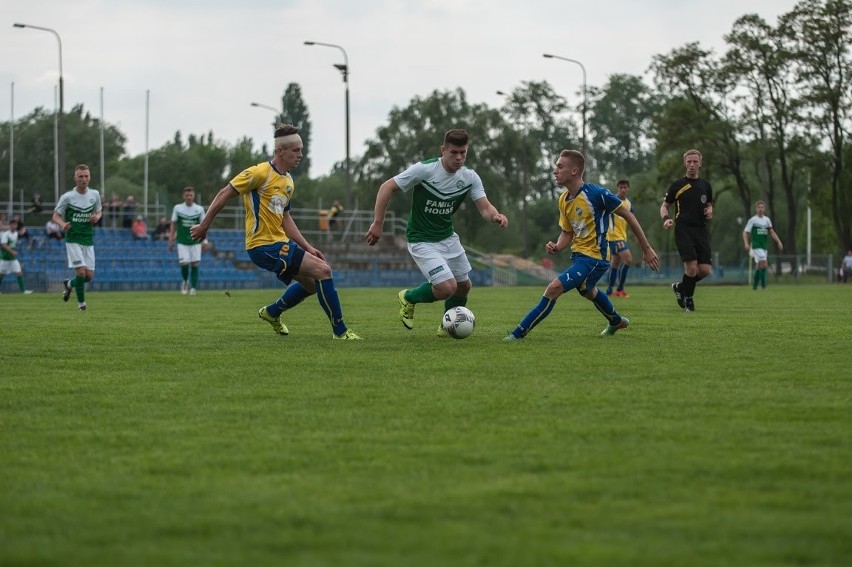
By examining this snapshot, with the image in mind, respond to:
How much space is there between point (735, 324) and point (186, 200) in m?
16.1

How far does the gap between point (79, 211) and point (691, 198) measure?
9310 mm

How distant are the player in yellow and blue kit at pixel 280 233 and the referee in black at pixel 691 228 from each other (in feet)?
24.3

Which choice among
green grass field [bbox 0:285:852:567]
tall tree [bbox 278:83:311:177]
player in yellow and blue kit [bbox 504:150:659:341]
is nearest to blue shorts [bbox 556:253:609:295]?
player in yellow and blue kit [bbox 504:150:659:341]

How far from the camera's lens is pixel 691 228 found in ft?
59.6

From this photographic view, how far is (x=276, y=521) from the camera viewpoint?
13.7 ft

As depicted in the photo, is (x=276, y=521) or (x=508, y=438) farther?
(x=508, y=438)


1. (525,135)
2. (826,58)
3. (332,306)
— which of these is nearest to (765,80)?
(826,58)

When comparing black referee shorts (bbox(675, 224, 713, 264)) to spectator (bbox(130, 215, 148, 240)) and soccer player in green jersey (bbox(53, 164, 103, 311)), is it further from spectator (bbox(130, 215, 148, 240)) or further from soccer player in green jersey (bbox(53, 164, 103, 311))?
spectator (bbox(130, 215, 148, 240))

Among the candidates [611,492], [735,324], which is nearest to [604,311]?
[735,324]

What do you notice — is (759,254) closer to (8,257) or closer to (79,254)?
(79,254)

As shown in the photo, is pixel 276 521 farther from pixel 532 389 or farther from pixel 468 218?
pixel 468 218

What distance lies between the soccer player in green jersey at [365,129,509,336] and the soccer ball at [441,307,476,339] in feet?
1.00

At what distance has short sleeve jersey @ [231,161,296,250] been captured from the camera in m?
12.0

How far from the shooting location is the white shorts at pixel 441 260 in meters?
11.9
